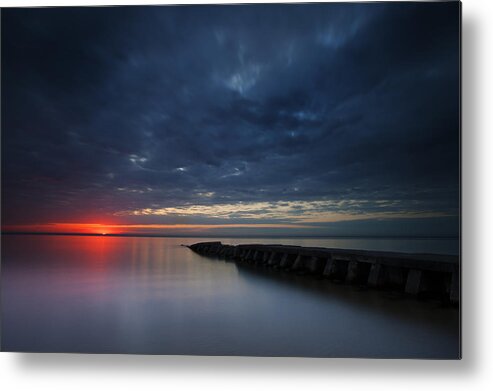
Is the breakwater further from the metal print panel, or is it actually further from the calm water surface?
the calm water surface

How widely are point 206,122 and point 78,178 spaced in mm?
1325

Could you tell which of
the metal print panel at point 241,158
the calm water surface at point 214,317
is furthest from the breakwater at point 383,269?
the calm water surface at point 214,317

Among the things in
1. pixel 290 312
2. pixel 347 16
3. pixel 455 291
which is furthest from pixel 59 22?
pixel 455 291

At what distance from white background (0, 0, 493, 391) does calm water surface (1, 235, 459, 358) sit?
0.28 feet

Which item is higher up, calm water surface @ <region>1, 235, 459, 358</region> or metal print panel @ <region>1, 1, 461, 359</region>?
metal print panel @ <region>1, 1, 461, 359</region>

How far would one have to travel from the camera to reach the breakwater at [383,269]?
305cm

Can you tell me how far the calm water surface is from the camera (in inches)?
113

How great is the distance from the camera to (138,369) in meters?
2.84

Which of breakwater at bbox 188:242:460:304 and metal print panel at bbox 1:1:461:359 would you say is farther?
breakwater at bbox 188:242:460:304

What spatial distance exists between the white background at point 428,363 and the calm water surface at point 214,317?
84 millimetres

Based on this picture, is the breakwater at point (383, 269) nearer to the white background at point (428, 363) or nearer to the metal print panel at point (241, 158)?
the metal print panel at point (241, 158)

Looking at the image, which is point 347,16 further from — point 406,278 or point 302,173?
point 406,278

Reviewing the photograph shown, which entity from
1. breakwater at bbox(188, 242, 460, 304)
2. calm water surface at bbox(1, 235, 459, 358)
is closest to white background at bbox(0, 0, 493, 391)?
calm water surface at bbox(1, 235, 459, 358)

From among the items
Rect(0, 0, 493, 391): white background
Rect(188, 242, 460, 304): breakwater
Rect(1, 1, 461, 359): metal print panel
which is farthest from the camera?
Rect(188, 242, 460, 304): breakwater
